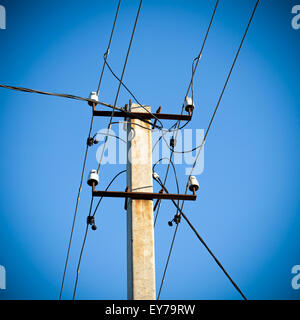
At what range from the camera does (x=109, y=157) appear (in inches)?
282

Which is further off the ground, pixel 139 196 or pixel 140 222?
pixel 139 196

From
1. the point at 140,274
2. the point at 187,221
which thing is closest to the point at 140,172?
the point at 187,221

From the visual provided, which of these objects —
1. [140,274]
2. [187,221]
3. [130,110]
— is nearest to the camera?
[140,274]

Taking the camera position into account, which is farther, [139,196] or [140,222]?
[139,196]

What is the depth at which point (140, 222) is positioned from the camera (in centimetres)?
548

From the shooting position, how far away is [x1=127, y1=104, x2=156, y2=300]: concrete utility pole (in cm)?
514

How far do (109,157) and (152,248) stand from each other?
7.34 ft

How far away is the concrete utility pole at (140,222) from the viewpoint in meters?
5.14

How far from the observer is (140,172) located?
5957 millimetres
